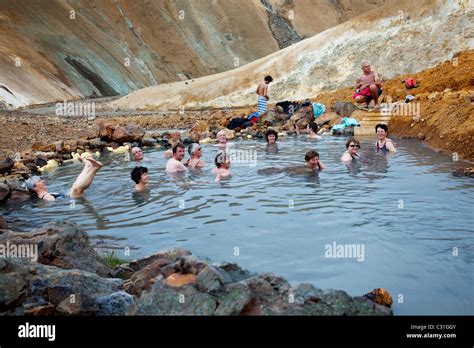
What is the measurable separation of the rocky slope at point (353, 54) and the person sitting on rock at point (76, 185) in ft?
61.4

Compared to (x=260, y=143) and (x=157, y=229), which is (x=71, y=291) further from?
(x=260, y=143)

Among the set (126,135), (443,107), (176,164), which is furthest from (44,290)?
(126,135)

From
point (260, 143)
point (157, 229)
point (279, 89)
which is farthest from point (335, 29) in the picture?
point (157, 229)

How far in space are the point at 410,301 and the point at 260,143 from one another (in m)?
11.7

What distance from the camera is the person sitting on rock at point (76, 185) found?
8.71m

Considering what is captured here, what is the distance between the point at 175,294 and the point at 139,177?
6.18 m

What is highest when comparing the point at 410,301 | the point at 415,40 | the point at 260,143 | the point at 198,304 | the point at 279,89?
the point at 415,40

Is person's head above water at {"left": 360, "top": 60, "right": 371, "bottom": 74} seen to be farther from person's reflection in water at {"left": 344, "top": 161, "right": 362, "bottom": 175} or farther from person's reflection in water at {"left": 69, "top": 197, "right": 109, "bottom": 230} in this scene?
person's reflection in water at {"left": 69, "top": 197, "right": 109, "bottom": 230}

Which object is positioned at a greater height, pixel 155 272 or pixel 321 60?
pixel 321 60

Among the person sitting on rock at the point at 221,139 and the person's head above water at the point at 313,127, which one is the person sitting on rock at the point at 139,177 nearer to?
the person sitting on rock at the point at 221,139

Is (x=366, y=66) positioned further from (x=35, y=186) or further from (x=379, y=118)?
(x=35, y=186)

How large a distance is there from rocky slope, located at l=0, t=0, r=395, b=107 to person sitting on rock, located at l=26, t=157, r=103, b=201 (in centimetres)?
2421

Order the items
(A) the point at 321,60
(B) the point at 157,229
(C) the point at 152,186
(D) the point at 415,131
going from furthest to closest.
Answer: (A) the point at 321,60 → (D) the point at 415,131 → (C) the point at 152,186 → (B) the point at 157,229
